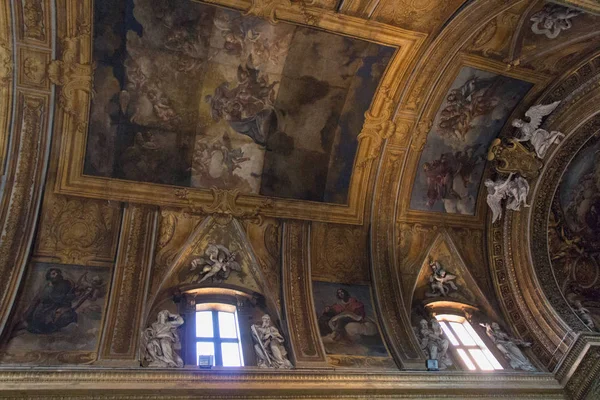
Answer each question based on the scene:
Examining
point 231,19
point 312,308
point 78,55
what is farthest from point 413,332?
point 78,55

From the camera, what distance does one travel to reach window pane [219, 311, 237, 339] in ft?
34.4

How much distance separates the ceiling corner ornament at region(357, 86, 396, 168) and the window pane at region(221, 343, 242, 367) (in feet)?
18.0

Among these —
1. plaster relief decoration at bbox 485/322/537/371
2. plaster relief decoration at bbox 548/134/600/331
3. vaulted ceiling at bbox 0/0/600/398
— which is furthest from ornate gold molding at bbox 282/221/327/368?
plaster relief decoration at bbox 548/134/600/331

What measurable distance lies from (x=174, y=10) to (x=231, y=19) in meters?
1.16

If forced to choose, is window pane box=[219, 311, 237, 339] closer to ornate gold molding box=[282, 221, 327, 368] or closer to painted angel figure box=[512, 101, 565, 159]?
ornate gold molding box=[282, 221, 327, 368]

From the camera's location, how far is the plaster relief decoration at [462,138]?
12.0m

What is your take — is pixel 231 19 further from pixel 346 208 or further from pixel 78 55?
pixel 346 208

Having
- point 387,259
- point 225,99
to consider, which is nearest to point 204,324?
point 387,259

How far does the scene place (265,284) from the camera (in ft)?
38.1

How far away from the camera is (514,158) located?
41.9 ft

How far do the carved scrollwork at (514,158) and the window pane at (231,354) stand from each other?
7931 millimetres

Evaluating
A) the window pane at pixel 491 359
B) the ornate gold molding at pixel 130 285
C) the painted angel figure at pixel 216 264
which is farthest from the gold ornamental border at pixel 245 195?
the window pane at pixel 491 359

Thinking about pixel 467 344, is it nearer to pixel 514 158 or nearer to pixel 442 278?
pixel 442 278

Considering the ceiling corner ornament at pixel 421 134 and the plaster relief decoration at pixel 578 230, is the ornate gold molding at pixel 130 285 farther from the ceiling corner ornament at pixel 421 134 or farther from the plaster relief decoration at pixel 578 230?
the plaster relief decoration at pixel 578 230
